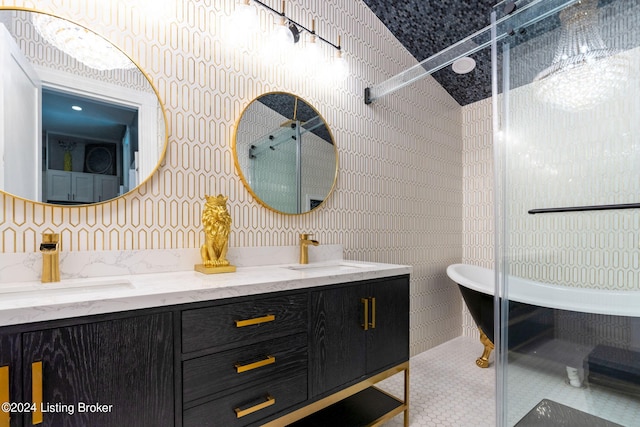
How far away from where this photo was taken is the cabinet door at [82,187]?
4.07 ft

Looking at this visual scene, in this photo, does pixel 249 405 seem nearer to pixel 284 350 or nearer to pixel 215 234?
pixel 284 350

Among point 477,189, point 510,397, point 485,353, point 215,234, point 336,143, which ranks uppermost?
point 336,143

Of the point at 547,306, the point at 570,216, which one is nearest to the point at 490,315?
the point at 547,306

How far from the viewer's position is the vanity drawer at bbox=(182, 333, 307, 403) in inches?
39.9

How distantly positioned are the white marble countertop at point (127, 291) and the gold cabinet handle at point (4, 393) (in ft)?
0.38

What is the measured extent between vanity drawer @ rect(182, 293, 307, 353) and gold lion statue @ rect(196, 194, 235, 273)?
369 millimetres

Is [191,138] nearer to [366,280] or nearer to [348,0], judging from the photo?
[366,280]

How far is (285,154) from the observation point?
1946 millimetres

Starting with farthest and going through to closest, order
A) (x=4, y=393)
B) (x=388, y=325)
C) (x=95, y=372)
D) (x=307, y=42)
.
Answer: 1. (x=307, y=42)
2. (x=388, y=325)
3. (x=95, y=372)
4. (x=4, y=393)

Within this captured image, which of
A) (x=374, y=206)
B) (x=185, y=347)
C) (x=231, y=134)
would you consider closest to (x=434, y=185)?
(x=374, y=206)

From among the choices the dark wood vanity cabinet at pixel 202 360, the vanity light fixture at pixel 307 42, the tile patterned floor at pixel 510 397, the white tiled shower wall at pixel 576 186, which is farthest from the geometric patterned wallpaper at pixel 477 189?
the dark wood vanity cabinet at pixel 202 360

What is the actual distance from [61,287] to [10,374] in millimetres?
417

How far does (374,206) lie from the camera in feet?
8.01

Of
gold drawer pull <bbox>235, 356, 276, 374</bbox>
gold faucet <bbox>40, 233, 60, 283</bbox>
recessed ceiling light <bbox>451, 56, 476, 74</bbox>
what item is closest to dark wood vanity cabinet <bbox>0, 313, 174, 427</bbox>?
gold drawer pull <bbox>235, 356, 276, 374</bbox>
